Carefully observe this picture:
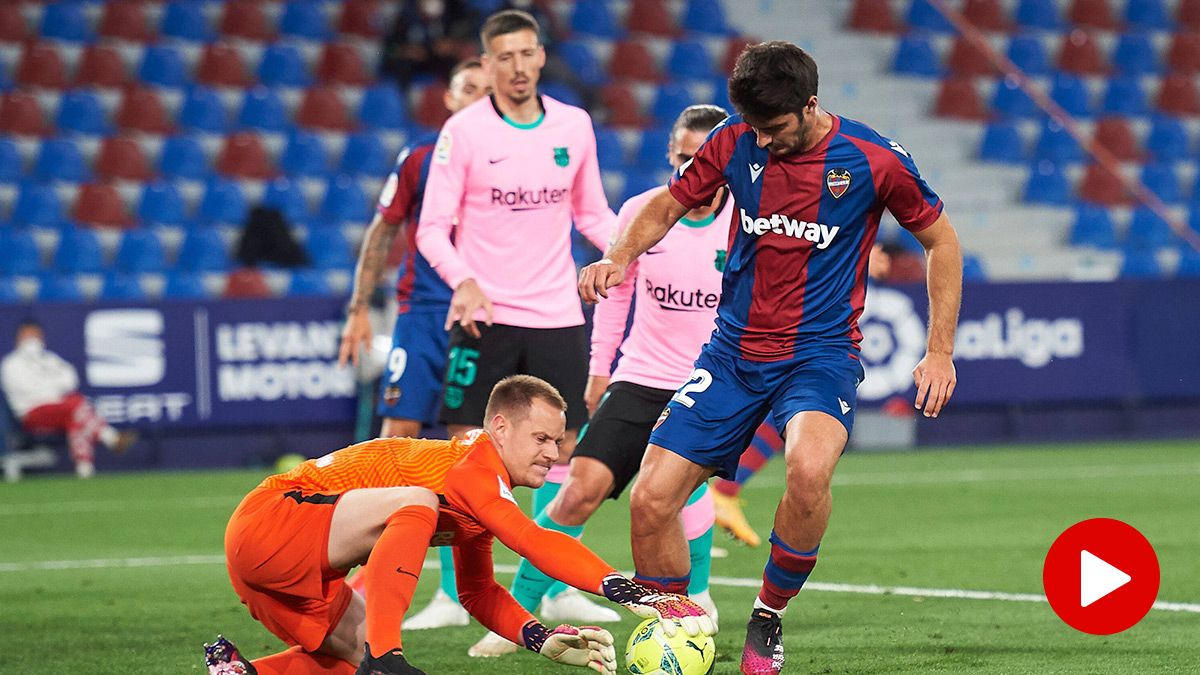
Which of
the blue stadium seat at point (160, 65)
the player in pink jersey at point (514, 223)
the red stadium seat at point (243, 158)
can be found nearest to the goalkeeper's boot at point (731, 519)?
the player in pink jersey at point (514, 223)

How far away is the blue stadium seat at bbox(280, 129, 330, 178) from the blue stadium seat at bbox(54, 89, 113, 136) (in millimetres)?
1658

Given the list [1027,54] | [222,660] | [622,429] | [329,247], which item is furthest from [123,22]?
[222,660]

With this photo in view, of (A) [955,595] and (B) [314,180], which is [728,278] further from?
(B) [314,180]

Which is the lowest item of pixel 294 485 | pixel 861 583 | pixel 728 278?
pixel 861 583

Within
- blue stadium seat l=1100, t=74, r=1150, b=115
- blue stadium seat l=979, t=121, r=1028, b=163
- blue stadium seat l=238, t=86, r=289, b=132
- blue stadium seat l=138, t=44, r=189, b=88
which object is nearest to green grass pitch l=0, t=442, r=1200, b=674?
blue stadium seat l=238, t=86, r=289, b=132

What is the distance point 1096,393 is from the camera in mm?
14586

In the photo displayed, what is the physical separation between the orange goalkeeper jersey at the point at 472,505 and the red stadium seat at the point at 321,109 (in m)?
11.2

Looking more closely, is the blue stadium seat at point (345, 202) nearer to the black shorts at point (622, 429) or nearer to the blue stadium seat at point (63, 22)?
the blue stadium seat at point (63, 22)

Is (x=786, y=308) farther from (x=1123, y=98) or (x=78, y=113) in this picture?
(x=1123, y=98)

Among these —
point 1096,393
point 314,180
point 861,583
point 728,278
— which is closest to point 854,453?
point 1096,393

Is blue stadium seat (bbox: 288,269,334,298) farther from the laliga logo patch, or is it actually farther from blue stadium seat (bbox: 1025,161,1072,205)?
the laliga logo patch

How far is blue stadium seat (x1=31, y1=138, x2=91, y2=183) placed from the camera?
15148 millimetres

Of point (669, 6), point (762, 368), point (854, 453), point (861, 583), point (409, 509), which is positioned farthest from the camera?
point (669, 6)

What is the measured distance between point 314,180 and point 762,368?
10933 millimetres
